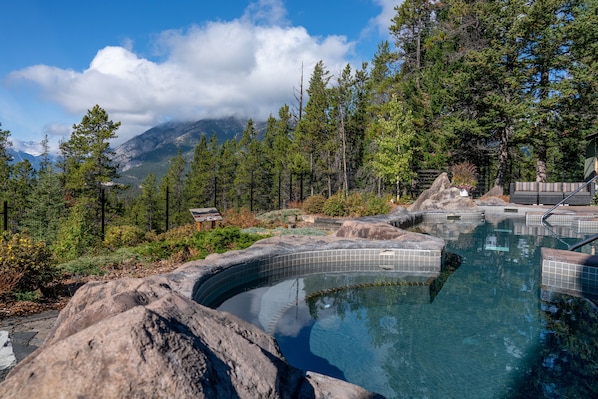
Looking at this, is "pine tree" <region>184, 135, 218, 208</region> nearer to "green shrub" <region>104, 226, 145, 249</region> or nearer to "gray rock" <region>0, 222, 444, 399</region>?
"green shrub" <region>104, 226, 145, 249</region>

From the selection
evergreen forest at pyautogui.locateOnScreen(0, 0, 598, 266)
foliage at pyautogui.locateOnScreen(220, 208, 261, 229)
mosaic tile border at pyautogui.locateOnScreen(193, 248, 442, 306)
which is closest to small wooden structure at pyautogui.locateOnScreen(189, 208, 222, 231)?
foliage at pyautogui.locateOnScreen(220, 208, 261, 229)

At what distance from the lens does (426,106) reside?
78.7ft

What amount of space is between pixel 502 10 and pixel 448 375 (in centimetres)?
2357

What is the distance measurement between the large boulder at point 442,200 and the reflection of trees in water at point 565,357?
10.6 meters

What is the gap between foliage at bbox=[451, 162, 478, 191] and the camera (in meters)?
20.9

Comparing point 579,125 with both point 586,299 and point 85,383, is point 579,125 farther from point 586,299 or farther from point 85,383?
point 85,383

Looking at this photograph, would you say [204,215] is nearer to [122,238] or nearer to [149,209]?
[122,238]

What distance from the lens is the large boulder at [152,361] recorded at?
151 centimetres

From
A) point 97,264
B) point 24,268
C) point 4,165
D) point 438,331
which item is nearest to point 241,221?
point 97,264

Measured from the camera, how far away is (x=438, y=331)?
4.41 metres

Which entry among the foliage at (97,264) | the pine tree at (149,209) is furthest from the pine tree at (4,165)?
the foliage at (97,264)

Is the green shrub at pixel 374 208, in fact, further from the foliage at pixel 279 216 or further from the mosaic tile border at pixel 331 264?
the mosaic tile border at pixel 331 264

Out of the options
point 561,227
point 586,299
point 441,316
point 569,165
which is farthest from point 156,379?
point 569,165

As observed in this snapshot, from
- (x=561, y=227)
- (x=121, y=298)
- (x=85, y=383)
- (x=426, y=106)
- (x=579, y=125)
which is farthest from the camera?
(x=426, y=106)
